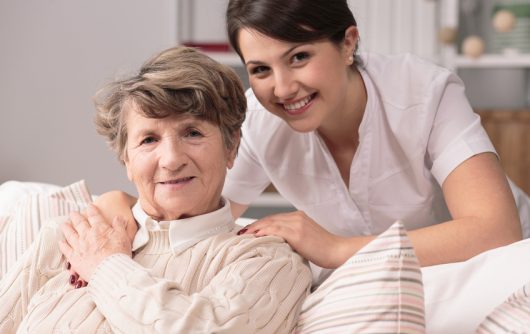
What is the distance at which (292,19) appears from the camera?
1831 mm

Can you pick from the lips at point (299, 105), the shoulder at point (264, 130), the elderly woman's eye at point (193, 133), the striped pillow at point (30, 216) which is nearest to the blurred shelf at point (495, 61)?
the shoulder at point (264, 130)

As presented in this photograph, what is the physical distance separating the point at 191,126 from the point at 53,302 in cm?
38

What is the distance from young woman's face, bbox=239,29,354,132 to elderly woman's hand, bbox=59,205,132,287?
495 millimetres

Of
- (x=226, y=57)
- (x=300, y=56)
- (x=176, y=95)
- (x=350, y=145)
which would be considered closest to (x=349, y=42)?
(x=300, y=56)

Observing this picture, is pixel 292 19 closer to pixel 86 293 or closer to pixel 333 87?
pixel 333 87

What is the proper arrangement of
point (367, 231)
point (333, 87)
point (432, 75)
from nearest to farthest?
point (333, 87) → point (432, 75) → point (367, 231)

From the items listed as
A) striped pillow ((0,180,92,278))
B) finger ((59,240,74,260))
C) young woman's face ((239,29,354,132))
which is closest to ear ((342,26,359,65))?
young woman's face ((239,29,354,132))

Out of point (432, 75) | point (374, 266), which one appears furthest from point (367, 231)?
point (374, 266)

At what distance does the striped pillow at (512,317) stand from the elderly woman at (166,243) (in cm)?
32

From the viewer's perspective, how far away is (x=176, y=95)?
1490 mm

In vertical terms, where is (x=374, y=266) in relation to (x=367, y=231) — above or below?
above

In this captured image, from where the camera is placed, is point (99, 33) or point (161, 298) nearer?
point (161, 298)

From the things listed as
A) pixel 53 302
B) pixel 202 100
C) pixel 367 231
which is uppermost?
pixel 202 100

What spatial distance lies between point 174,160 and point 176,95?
0.38ft
